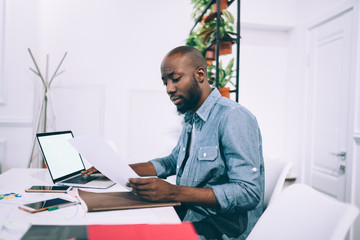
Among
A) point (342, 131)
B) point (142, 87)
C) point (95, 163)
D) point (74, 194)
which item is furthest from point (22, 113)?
point (342, 131)

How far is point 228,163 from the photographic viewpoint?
3.47 ft

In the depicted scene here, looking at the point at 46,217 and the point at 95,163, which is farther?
the point at 95,163

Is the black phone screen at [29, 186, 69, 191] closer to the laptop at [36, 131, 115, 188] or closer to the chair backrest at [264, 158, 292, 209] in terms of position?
the laptop at [36, 131, 115, 188]

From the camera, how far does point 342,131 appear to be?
2518 millimetres

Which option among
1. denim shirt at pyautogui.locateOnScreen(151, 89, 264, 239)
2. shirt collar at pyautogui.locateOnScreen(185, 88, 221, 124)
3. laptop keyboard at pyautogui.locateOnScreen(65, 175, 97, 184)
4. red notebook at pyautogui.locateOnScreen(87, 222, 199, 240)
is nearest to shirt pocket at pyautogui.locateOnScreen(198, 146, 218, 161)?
denim shirt at pyautogui.locateOnScreen(151, 89, 264, 239)

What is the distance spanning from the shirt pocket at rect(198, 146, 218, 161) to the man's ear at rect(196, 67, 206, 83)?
37 cm

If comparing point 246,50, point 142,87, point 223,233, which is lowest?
point 223,233

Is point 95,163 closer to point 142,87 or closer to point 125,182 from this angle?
point 125,182

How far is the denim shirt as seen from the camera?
0.99 m

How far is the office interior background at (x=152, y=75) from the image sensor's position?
2469 mm

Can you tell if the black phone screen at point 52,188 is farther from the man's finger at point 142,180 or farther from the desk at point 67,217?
the man's finger at point 142,180

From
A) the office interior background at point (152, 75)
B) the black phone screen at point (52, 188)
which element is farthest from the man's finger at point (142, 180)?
the office interior background at point (152, 75)

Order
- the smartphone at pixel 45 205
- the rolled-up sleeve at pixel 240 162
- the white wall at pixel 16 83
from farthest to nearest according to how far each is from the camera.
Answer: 1. the white wall at pixel 16 83
2. the rolled-up sleeve at pixel 240 162
3. the smartphone at pixel 45 205

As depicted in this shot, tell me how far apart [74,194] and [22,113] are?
181 cm
